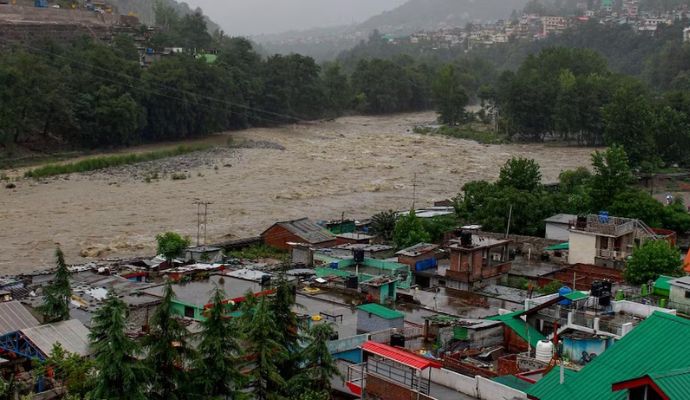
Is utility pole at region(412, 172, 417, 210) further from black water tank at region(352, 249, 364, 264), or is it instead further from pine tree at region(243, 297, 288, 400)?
pine tree at region(243, 297, 288, 400)

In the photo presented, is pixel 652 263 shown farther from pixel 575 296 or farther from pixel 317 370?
pixel 317 370

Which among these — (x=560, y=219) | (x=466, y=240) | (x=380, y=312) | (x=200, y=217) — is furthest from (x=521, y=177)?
(x=380, y=312)

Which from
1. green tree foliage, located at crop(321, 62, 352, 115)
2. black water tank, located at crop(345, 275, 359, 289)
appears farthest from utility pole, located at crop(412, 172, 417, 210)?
green tree foliage, located at crop(321, 62, 352, 115)

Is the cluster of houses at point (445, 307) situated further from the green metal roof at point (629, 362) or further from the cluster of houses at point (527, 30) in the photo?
the cluster of houses at point (527, 30)

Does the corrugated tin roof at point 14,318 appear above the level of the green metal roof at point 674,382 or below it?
below

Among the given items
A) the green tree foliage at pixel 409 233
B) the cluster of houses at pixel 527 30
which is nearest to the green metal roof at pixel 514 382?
the green tree foliage at pixel 409 233

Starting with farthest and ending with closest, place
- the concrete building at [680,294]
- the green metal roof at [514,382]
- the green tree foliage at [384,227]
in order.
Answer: the green tree foliage at [384,227]
the concrete building at [680,294]
the green metal roof at [514,382]
